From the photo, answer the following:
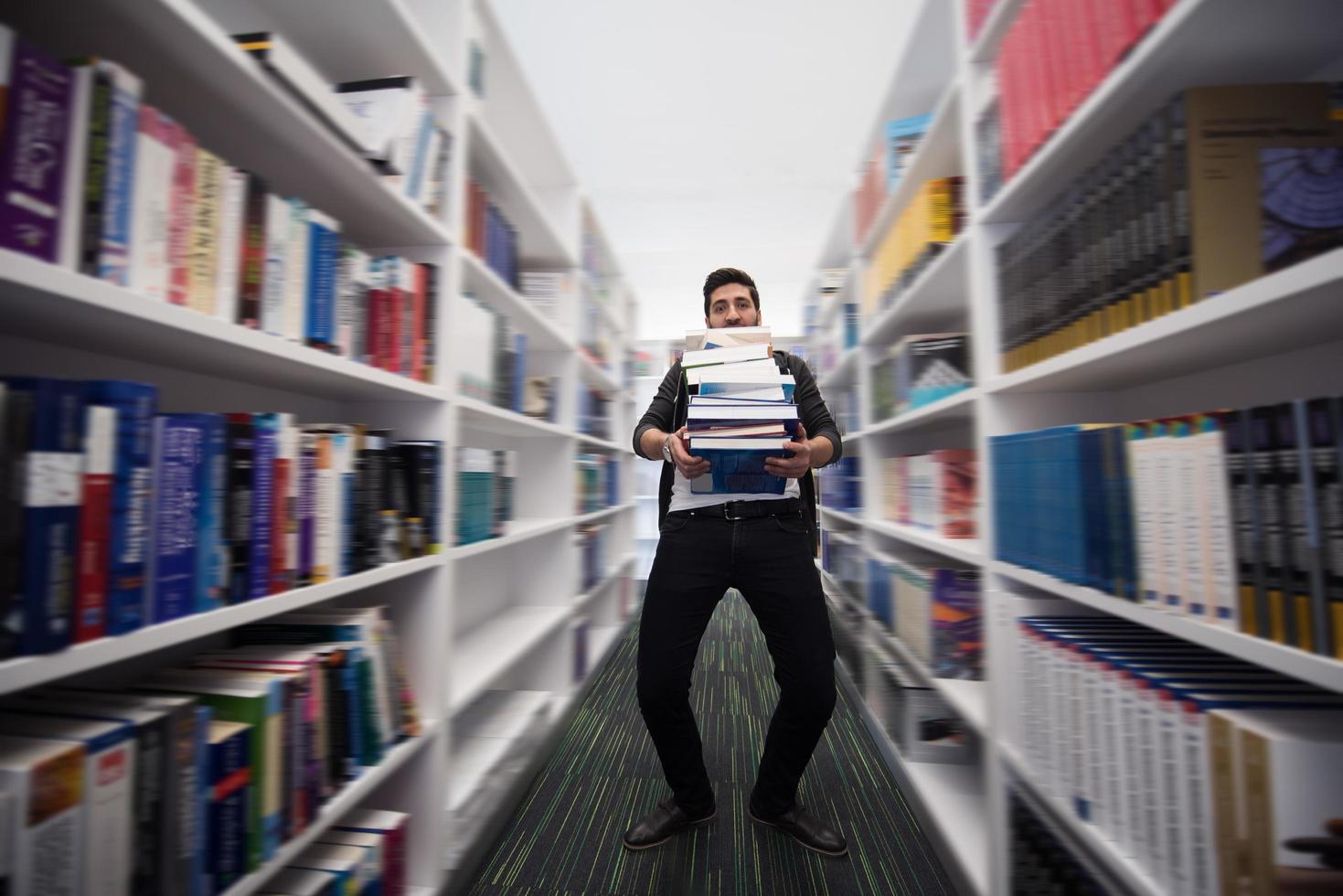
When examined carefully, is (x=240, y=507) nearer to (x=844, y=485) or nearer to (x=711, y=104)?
(x=844, y=485)

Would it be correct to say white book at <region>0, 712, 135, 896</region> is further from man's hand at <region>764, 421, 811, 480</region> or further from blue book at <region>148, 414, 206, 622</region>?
man's hand at <region>764, 421, 811, 480</region>

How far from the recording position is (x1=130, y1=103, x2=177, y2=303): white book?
63cm

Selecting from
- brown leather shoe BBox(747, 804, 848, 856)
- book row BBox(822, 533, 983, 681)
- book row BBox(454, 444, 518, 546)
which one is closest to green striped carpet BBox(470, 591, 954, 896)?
brown leather shoe BBox(747, 804, 848, 856)

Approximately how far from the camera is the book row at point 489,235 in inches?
59.5

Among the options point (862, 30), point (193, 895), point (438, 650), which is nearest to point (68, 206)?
point (193, 895)

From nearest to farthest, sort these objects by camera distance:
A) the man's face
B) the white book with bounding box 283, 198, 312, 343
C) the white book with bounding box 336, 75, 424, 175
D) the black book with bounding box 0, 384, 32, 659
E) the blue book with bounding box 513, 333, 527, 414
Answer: the black book with bounding box 0, 384, 32, 659 → the white book with bounding box 283, 198, 312, 343 → the white book with bounding box 336, 75, 424, 175 → the man's face → the blue book with bounding box 513, 333, 527, 414

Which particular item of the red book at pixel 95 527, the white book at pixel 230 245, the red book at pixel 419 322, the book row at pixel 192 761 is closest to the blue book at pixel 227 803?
the book row at pixel 192 761

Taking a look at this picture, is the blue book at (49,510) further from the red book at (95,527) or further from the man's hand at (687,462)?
the man's hand at (687,462)

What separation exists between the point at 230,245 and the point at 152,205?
4.3 inches

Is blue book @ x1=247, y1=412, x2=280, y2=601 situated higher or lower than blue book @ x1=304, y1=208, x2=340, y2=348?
lower

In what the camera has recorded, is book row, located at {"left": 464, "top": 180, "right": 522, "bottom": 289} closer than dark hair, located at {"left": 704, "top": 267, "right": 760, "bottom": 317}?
Yes

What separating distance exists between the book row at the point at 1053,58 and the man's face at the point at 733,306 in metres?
0.74

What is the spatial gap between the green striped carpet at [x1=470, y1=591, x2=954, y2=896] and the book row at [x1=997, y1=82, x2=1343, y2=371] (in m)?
1.40

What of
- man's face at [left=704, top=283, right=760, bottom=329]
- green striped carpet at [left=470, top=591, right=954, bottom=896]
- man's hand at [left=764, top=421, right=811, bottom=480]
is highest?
man's face at [left=704, top=283, right=760, bottom=329]
